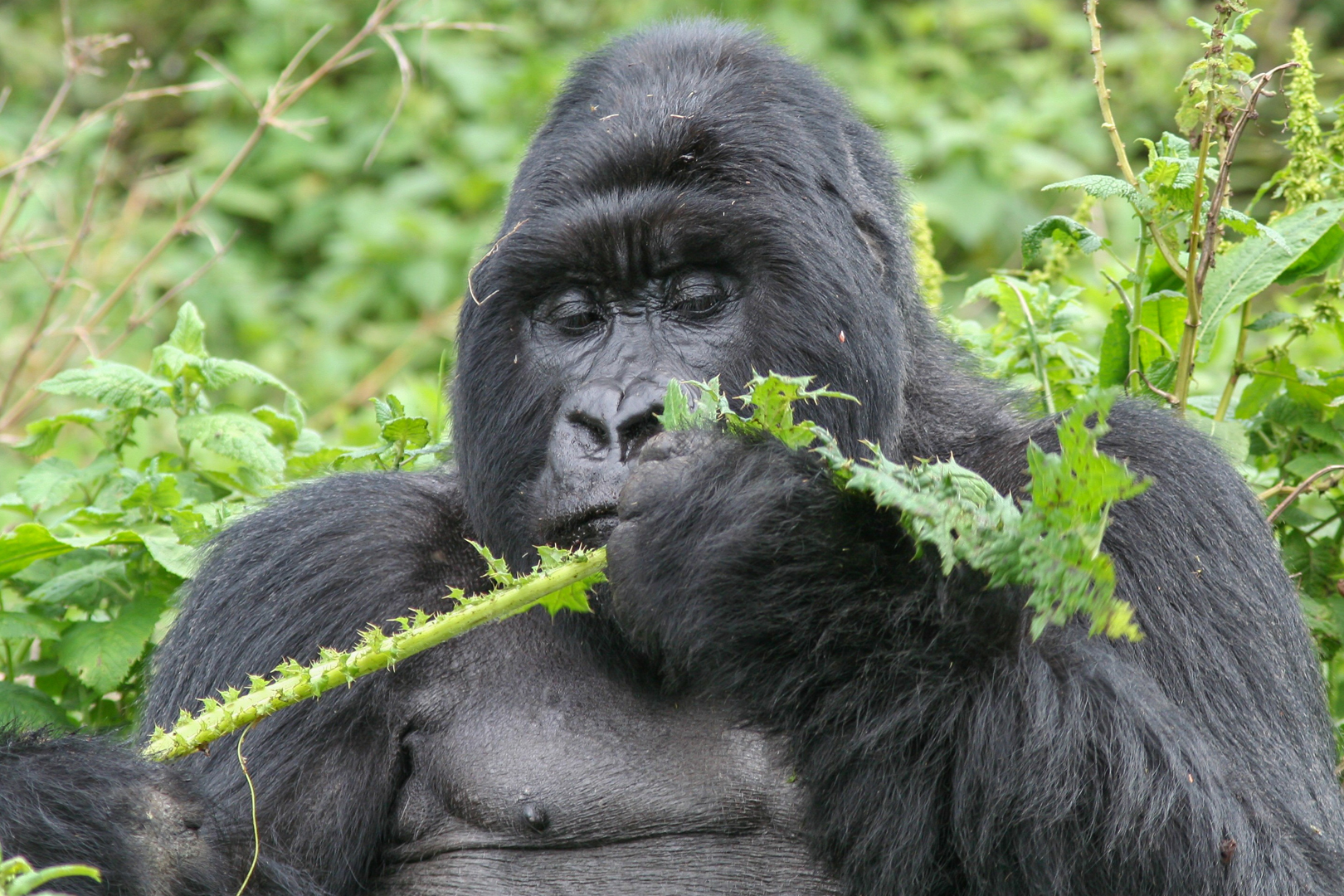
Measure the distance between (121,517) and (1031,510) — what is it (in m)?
2.59

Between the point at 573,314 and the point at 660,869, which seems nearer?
the point at 660,869

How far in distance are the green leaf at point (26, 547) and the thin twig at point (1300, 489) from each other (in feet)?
8.99

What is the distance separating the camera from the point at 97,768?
2789 mm

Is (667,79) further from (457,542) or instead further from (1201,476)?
(1201,476)

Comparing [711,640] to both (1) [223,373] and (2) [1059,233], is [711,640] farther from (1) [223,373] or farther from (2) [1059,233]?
(1) [223,373]

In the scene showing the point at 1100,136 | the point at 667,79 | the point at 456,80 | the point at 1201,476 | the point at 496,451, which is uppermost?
the point at 667,79

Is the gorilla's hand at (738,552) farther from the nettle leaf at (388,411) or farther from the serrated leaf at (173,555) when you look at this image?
the nettle leaf at (388,411)

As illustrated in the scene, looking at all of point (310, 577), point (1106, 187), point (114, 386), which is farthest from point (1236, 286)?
point (114, 386)

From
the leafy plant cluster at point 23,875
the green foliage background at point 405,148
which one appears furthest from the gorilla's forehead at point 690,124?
the green foliage background at point 405,148

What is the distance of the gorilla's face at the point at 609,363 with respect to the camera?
109 inches

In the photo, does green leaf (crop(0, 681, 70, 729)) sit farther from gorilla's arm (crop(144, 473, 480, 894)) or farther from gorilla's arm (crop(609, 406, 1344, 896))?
gorilla's arm (crop(609, 406, 1344, 896))

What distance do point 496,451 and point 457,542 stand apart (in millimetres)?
309

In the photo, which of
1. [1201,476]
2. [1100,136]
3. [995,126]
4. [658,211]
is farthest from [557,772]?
[1100,136]

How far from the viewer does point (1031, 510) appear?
210 centimetres
